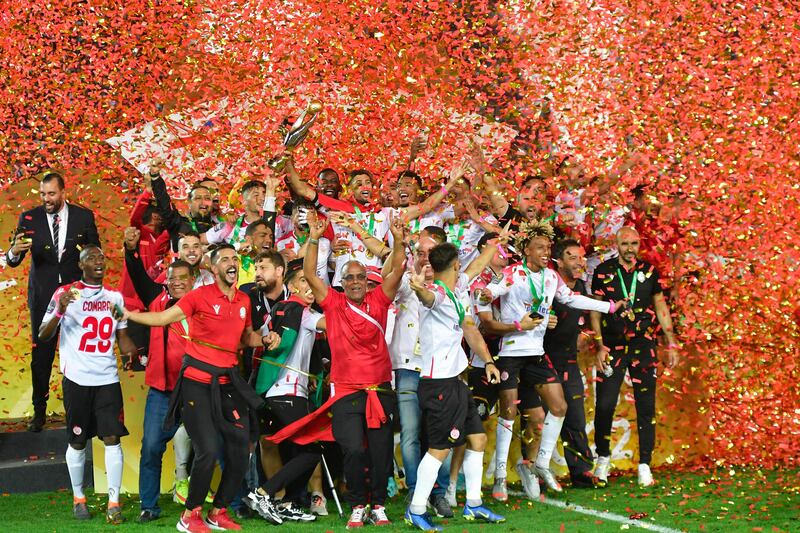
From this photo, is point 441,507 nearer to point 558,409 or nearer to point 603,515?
point 603,515

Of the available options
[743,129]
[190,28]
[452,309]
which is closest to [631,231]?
[743,129]

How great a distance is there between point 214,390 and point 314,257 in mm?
1200

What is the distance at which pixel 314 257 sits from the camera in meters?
8.27

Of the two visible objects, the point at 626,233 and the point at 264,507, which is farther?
the point at 626,233

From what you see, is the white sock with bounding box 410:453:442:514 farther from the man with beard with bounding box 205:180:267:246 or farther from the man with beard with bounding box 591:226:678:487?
the man with beard with bounding box 205:180:267:246

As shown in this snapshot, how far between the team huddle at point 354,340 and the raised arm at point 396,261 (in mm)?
24

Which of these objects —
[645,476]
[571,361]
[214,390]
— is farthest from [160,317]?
[645,476]

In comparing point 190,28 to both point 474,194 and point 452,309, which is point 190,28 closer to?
point 474,194

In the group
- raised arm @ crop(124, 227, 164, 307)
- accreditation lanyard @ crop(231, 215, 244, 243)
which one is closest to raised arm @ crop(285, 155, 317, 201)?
accreditation lanyard @ crop(231, 215, 244, 243)

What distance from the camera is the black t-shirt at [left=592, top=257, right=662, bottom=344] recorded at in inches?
405

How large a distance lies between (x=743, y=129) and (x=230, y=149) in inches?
206

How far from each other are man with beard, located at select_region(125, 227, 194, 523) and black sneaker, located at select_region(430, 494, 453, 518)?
206 centimetres

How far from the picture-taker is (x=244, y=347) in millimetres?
8680

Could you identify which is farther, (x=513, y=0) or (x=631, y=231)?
(x=513, y=0)
